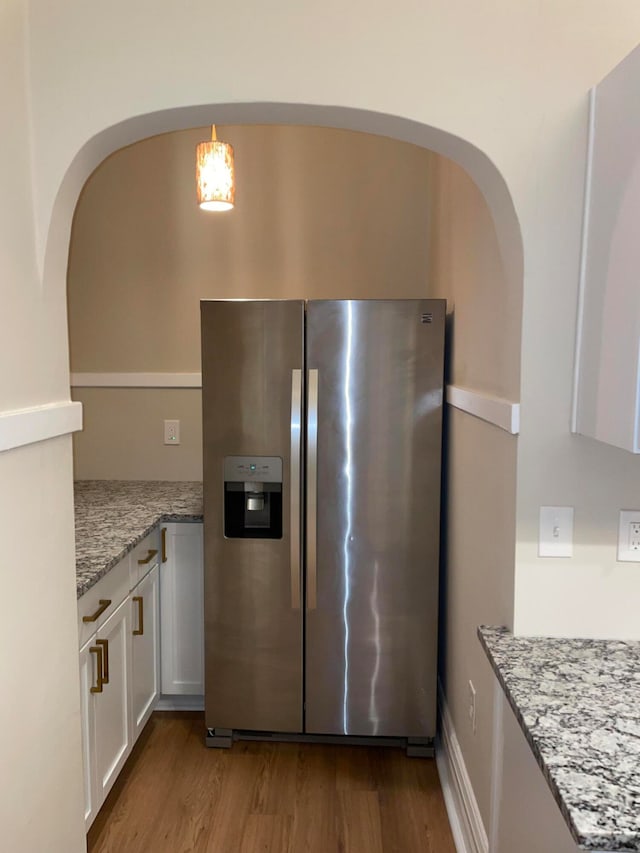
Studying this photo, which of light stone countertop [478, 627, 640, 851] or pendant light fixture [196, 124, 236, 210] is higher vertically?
pendant light fixture [196, 124, 236, 210]

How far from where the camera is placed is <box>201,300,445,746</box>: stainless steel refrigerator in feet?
7.61

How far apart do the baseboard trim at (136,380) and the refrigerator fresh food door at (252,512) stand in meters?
0.73

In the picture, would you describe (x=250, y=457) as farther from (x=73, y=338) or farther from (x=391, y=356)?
(x=73, y=338)

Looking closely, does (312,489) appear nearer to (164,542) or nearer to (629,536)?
(164,542)

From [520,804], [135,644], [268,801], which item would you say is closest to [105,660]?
[135,644]

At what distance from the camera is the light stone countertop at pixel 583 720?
933 millimetres

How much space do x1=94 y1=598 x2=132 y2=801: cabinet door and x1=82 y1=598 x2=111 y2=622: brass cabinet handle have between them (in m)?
0.08

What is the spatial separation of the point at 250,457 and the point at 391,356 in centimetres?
63

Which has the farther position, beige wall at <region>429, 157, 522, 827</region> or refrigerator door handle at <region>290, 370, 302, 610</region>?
refrigerator door handle at <region>290, 370, 302, 610</region>

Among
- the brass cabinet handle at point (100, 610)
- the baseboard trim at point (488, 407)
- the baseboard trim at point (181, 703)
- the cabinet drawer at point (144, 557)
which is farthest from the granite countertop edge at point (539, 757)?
the baseboard trim at point (181, 703)

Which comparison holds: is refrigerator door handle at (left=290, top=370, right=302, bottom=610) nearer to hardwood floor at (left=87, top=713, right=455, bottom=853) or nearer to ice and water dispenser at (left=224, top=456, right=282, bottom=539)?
ice and water dispenser at (left=224, top=456, right=282, bottom=539)

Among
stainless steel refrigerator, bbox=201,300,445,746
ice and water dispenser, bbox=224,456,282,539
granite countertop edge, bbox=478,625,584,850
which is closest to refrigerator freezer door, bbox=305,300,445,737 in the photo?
stainless steel refrigerator, bbox=201,300,445,746

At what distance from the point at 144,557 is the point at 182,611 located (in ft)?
1.19

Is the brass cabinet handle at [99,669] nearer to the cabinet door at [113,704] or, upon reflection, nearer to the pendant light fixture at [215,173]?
the cabinet door at [113,704]
